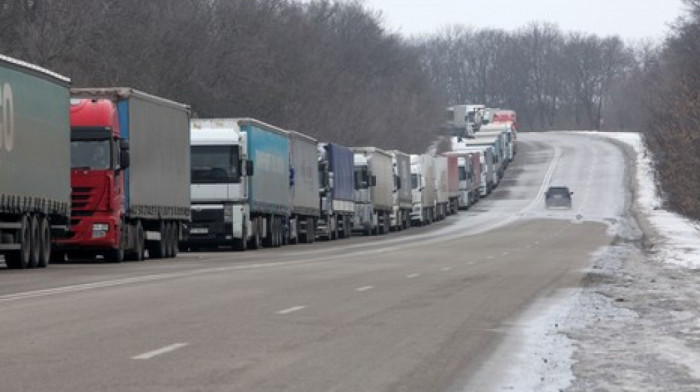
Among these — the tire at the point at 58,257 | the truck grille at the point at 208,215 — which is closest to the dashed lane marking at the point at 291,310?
the tire at the point at 58,257

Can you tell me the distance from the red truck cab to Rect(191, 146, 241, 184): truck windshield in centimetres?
1055

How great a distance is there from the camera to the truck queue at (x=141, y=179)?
31.6 meters

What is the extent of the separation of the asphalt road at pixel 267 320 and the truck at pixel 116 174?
1.00 metres

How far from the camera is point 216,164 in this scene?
46594mm

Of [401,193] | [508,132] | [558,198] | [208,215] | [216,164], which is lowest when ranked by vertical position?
[208,215]

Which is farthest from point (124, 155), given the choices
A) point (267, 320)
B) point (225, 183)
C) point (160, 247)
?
point (267, 320)

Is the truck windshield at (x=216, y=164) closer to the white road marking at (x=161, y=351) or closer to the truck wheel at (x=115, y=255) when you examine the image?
the truck wheel at (x=115, y=255)

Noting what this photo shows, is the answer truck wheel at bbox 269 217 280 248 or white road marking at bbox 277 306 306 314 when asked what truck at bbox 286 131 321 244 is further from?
white road marking at bbox 277 306 306 314

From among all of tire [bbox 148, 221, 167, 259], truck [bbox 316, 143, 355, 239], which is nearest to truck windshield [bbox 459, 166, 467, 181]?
truck [bbox 316, 143, 355, 239]

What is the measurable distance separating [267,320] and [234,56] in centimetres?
7575

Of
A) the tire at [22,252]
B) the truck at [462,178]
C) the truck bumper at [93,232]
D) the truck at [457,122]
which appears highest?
the truck at [457,122]

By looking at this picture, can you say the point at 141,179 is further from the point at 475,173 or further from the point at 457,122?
the point at 457,122

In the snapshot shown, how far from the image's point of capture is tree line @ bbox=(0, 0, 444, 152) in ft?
231

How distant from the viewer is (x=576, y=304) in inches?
878
